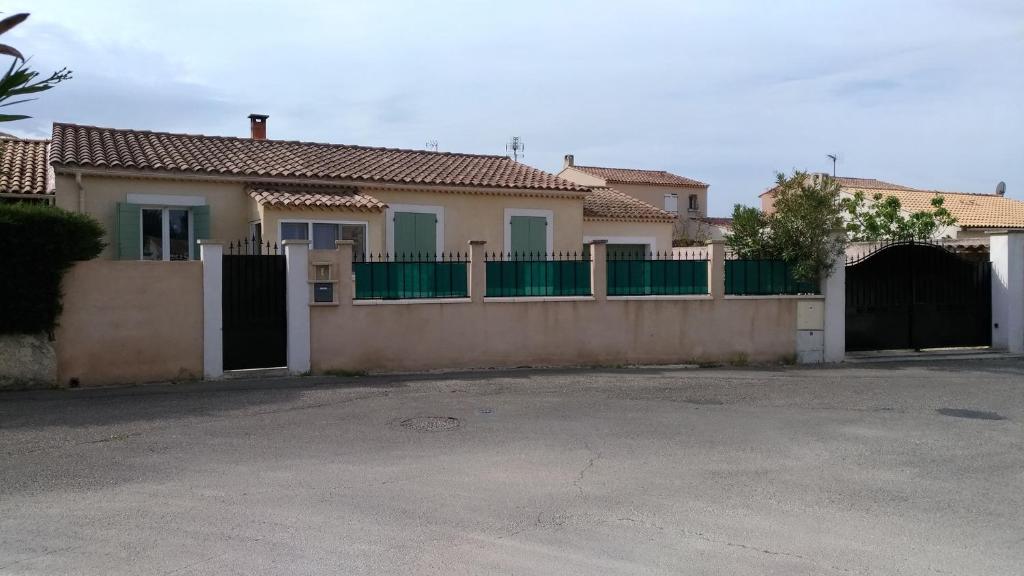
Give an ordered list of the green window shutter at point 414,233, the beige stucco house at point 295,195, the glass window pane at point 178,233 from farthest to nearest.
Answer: the green window shutter at point 414,233 → the glass window pane at point 178,233 → the beige stucco house at point 295,195

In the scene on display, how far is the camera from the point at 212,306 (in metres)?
11.3

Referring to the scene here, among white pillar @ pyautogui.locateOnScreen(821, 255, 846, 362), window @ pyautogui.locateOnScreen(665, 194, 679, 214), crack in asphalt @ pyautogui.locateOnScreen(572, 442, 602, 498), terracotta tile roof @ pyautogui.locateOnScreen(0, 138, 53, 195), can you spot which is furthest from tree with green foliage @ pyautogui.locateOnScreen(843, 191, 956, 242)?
terracotta tile roof @ pyautogui.locateOnScreen(0, 138, 53, 195)

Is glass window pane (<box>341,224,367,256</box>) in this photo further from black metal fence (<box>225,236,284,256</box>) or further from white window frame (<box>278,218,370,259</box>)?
black metal fence (<box>225,236,284,256</box>)

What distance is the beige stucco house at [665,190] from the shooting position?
165ft

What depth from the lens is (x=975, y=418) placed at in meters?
9.04

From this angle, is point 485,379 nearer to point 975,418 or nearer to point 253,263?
point 253,263

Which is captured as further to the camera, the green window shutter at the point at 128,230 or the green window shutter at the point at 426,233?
the green window shutter at the point at 426,233

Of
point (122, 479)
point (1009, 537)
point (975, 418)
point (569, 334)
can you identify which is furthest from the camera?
point (569, 334)

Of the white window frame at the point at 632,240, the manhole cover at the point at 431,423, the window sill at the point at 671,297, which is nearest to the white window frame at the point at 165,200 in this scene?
the window sill at the point at 671,297

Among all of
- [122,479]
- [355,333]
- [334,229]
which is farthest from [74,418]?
[334,229]

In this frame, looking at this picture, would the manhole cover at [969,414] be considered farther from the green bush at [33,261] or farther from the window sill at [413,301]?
the green bush at [33,261]

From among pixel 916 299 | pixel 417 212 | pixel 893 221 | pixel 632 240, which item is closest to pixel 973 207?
pixel 893 221

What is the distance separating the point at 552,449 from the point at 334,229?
32.0ft

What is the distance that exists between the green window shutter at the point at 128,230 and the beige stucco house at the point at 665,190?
3569cm
